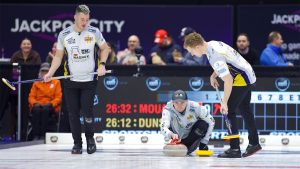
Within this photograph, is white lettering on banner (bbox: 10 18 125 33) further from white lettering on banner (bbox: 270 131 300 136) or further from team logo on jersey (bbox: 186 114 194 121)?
team logo on jersey (bbox: 186 114 194 121)

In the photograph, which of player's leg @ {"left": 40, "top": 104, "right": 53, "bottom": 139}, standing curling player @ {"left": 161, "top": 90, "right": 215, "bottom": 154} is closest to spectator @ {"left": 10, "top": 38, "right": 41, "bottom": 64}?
player's leg @ {"left": 40, "top": 104, "right": 53, "bottom": 139}

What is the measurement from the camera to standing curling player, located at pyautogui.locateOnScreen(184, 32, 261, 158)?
1005 cm

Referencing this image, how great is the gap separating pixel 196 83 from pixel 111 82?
1.40 metres

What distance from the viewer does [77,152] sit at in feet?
36.1

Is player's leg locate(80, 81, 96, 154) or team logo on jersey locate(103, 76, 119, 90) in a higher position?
team logo on jersey locate(103, 76, 119, 90)

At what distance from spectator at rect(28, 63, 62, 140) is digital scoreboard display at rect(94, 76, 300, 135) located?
760 millimetres

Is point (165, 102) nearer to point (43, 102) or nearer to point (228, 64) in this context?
point (43, 102)

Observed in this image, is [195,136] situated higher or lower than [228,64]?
lower

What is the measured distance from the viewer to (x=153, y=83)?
45.8 feet

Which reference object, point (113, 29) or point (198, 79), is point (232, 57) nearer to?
point (198, 79)

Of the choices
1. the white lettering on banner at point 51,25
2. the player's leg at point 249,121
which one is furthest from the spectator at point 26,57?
the player's leg at point 249,121

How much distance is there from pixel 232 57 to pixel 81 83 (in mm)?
2071

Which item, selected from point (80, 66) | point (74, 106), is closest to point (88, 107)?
point (74, 106)

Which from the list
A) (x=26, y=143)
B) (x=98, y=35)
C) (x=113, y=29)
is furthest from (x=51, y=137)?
(x=113, y=29)
